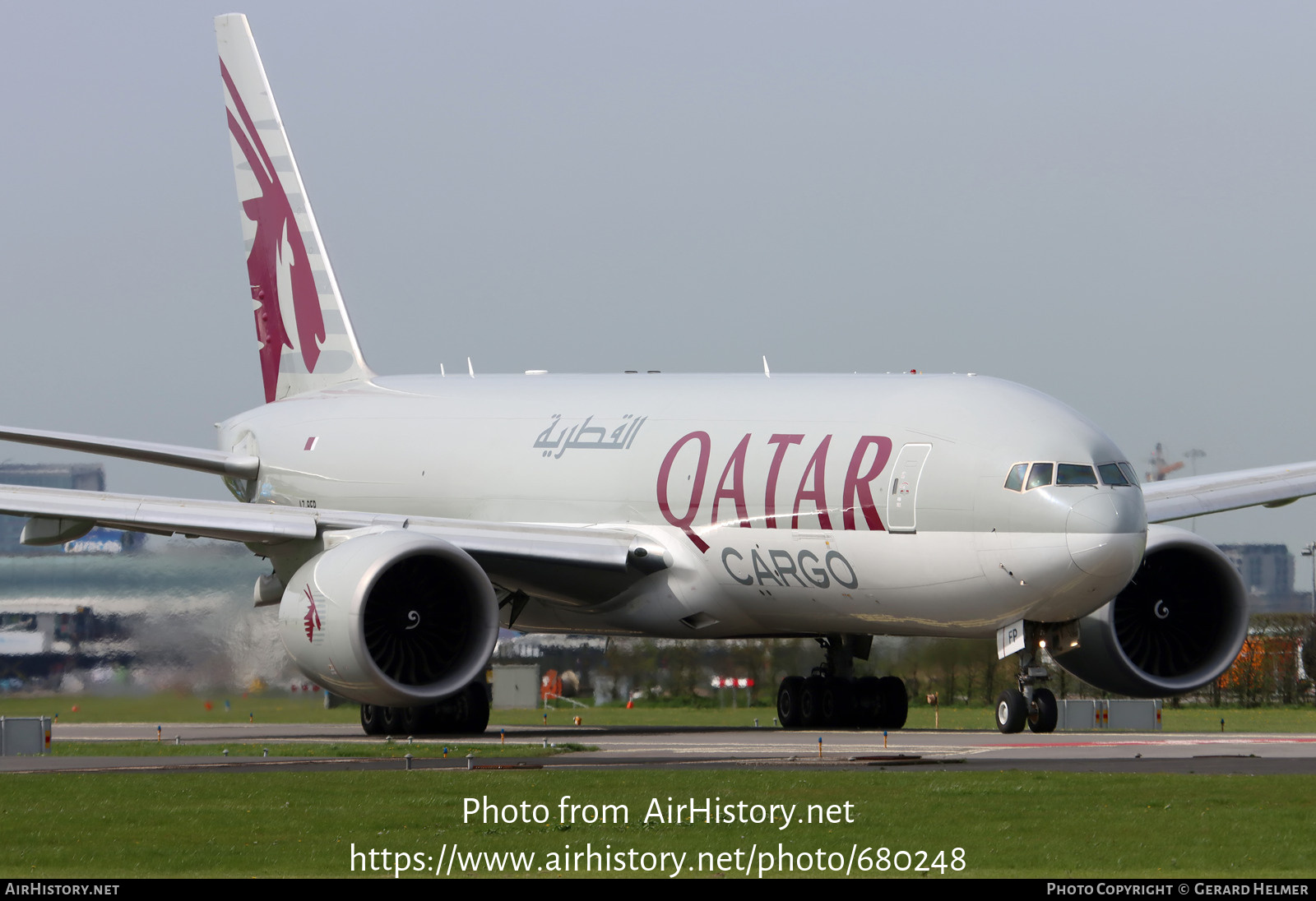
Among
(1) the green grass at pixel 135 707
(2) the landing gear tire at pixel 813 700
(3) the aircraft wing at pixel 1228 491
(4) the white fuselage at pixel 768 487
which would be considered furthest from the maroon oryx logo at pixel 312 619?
(3) the aircraft wing at pixel 1228 491

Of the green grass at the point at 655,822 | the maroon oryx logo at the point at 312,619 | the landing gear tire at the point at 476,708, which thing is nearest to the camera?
the green grass at the point at 655,822

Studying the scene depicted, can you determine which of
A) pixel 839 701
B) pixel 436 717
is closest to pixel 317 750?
pixel 436 717

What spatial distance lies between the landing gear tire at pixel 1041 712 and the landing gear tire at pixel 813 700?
4953 mm

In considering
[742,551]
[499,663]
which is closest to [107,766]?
[742,551]

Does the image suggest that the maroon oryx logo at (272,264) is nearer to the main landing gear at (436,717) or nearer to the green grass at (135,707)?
the green grass at (135,707)

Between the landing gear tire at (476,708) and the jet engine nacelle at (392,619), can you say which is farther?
the landing gear tire at (476,708)

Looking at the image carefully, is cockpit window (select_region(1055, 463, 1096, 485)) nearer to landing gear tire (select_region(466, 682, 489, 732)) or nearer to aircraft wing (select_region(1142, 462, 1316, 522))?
aircraft wing (select_region(1142, 462, 1316, 522))

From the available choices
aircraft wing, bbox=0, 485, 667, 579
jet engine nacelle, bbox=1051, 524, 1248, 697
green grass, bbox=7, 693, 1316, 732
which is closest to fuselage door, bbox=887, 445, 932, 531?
jet engine nacelle, bbox=1051, 524, 1248, 697

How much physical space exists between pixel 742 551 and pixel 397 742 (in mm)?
4226

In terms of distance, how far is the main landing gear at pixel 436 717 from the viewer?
2394 cm

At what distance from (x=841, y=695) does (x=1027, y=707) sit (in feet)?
15.7

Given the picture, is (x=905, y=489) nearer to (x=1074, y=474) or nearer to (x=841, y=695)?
(x=1074, y=474)

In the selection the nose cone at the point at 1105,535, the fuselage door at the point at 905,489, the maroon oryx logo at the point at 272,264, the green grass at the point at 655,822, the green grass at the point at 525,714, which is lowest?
the green grass at the point at 525,714
